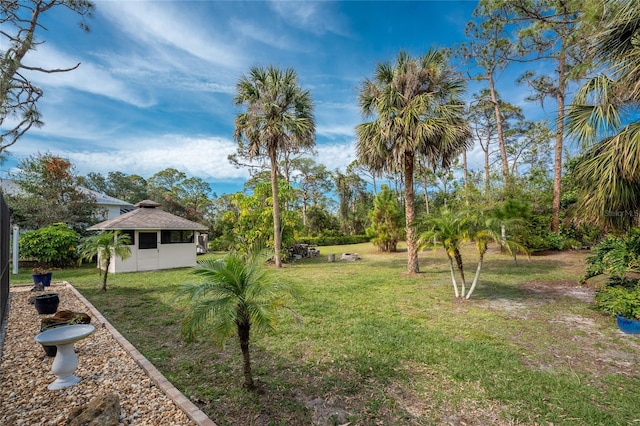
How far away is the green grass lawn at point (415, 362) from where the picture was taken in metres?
2.84

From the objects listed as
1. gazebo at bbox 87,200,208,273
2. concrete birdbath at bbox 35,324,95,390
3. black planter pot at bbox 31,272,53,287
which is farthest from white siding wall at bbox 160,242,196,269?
concrete birdbath at bbox 35,324,95,390

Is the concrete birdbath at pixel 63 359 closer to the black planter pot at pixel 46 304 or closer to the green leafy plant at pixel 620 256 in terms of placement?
the black planter pot at pixel 46 304

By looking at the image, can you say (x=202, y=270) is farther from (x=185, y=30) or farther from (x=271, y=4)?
(x=271, y=4)

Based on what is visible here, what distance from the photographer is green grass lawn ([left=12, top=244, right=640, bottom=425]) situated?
112 inches

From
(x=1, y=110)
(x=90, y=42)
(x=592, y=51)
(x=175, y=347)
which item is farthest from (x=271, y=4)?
(x=175, y=347)

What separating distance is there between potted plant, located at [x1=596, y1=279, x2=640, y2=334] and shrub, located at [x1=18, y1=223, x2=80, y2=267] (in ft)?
62.9

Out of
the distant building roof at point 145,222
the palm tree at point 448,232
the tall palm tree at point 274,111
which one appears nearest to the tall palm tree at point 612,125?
the palm tree at point 448,232

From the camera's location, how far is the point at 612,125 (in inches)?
192

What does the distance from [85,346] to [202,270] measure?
2.99m

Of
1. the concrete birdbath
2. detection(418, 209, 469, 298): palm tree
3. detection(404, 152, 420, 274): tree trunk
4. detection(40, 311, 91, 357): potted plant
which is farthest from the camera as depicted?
detection(404, 152, 420, 274): tree trunk

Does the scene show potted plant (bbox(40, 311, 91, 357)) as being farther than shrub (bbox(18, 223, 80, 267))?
No

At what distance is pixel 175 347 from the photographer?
14.8 ft

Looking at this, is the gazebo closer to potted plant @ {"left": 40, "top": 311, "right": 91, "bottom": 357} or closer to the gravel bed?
potted plant @ {"left": 40, "top": 311, "right": 91, "bottom": 357}

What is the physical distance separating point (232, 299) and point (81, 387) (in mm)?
2147
